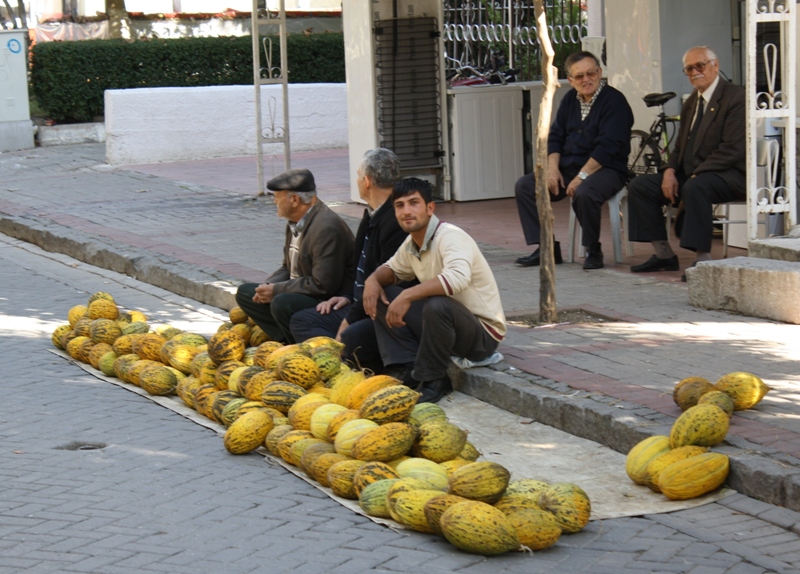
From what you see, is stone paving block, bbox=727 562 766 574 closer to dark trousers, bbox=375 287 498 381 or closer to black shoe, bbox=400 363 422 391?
dark trousers, bbox=375 287 498 381

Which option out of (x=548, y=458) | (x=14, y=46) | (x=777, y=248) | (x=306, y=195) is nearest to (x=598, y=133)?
(x=777, y=248)

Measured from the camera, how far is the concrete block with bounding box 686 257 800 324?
296 inches

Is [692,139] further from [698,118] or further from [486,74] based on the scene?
[486,74]

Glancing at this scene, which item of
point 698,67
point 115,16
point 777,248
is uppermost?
point 115,16

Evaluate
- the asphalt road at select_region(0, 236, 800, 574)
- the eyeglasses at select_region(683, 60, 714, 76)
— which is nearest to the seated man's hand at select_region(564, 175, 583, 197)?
the eyeglasses at select_region(683, 60, 714, 76)

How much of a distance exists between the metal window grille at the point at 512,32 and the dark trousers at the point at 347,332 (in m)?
8.77

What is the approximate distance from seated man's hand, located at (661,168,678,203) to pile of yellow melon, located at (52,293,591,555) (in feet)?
11.3

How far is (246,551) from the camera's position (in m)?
4.54

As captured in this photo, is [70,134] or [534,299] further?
[70,134]

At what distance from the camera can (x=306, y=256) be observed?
24.6 feet

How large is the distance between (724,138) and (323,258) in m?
3.37

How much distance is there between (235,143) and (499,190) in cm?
755

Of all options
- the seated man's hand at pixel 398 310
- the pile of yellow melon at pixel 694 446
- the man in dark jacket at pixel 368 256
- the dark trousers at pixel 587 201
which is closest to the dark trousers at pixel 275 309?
the man in dark jacket at pixel 368 256

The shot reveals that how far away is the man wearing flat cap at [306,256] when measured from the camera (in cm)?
737
